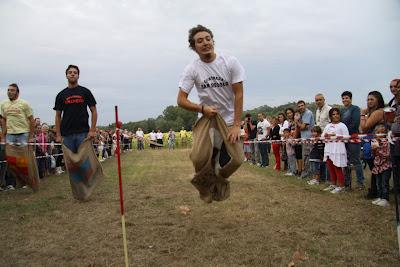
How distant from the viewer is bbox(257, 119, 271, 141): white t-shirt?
49.4ft

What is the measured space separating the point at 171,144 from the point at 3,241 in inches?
1188

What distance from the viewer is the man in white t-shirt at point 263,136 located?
1467 cm

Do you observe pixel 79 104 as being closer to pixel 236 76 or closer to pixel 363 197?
pixel 236 76

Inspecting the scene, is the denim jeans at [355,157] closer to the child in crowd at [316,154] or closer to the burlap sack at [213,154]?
the child in crowd at [316,154]

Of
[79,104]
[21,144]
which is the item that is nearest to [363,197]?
[79,104]

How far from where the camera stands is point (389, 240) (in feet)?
15.0

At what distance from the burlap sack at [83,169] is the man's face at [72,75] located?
3.43 feet

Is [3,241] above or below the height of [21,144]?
below

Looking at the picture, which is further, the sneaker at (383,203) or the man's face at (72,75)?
the man's face at (72,75)

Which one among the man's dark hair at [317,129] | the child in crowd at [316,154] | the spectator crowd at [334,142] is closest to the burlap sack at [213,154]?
the spectator crowd at [334,142]

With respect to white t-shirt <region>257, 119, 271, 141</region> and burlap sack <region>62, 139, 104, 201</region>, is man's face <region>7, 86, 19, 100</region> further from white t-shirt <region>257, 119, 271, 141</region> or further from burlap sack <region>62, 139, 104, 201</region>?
white t-shirt <region>257, 119, 271, 141</region>

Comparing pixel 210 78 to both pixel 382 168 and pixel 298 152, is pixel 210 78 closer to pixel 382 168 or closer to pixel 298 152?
pixel 382 168

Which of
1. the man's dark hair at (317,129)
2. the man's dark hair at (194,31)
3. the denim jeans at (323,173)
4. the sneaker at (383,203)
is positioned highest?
the man's dark hair at (194,31)

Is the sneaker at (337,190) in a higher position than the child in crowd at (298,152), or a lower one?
lower
